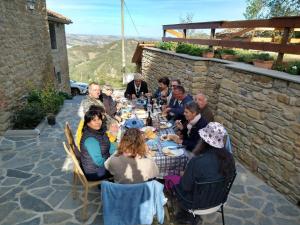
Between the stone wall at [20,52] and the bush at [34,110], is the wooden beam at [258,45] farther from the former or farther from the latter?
the stone wall at [20,52]

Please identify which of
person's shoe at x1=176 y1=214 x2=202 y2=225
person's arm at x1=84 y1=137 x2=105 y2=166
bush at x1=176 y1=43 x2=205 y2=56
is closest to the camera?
person's arm at x1=84 y1=137 x2=105 y2=166

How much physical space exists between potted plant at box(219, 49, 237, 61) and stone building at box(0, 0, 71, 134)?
5.66 meters

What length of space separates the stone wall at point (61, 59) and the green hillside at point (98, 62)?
29.8 metres

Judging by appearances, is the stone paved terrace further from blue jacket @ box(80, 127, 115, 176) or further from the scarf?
the scarf

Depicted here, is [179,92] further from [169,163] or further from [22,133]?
[22,133]

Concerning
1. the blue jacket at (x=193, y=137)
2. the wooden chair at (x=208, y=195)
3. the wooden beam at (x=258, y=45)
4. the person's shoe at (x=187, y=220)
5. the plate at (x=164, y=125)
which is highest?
the wooden beam at (x=258, y=45)

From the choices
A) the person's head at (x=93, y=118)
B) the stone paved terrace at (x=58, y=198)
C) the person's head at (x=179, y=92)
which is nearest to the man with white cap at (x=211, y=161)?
the stone paved terrace at (x=58, y=198)

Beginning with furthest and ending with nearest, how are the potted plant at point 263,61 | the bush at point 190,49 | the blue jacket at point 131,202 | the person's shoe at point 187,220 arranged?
the bush at point 190,49 → the potted plant at point 263,61 → the person's shoe at point 187,220 → the blue jacket at point 131,202

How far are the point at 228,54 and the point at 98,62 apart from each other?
62809 millimetres

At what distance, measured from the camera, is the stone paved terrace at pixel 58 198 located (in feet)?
10.9

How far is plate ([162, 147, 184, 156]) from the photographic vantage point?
3141 mm

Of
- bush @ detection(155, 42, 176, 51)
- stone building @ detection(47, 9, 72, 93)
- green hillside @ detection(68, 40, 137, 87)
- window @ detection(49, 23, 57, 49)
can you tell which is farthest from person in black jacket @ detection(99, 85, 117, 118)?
green hillside @ detection(68, 40, 137, 87)

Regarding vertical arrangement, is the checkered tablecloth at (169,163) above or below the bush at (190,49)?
below

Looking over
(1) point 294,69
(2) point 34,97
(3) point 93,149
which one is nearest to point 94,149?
(3) point 93,149
